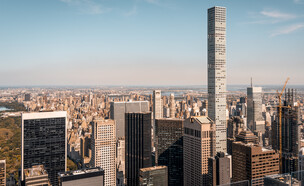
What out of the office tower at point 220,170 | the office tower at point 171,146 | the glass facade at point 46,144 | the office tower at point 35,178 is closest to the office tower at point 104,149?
the glass facade at point 46,144

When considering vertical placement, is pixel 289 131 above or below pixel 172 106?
below

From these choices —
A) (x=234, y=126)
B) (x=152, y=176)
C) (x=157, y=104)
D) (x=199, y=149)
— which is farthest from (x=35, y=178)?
(x=157, y=104)

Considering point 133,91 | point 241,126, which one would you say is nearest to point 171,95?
point 133,91

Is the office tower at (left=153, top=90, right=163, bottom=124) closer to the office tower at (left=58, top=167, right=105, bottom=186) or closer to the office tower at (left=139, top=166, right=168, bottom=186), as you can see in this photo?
the office tower at (left=139, top=166, right=168, bottom=186)

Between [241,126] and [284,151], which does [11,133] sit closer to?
[241,126]

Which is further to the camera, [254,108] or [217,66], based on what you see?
[254,108]

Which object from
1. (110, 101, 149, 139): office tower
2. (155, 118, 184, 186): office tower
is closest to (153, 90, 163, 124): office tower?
(110, 101, 149, 139): office tower

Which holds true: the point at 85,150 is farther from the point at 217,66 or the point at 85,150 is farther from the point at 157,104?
the point at 217,66
